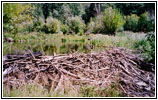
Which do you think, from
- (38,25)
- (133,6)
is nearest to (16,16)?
(38,25)

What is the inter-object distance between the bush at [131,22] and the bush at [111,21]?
1.94ft

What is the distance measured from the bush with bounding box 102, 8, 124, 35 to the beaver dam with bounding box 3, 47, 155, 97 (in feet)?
13.3

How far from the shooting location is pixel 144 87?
10.6 feet

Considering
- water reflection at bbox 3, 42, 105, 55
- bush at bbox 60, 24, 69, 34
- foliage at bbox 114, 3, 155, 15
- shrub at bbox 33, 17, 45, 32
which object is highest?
foliage at bbox 114, 3, 155, 15

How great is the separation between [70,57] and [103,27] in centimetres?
437

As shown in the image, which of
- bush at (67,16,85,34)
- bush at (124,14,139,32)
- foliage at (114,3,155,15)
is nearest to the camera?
foliage at (114,3,155,15)

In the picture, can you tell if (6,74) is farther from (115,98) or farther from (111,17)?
(111,17)

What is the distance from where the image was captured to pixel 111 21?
8055 millimetres

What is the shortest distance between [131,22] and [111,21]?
1.20m

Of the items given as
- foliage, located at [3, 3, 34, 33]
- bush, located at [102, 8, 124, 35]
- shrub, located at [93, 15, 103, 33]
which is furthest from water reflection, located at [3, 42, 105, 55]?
bush, located at [102, 8, 124, 35]

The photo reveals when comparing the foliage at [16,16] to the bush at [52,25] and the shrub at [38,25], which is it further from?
the bush at [52,25]

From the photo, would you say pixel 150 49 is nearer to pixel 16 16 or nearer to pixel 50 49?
pixel 50 49

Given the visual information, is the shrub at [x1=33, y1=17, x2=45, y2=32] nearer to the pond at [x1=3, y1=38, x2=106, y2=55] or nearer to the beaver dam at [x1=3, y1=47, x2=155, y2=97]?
the pond at [x1=3, y1=38, x2=106, y2=55]

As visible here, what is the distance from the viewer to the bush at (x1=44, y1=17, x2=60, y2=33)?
28.7 feet
